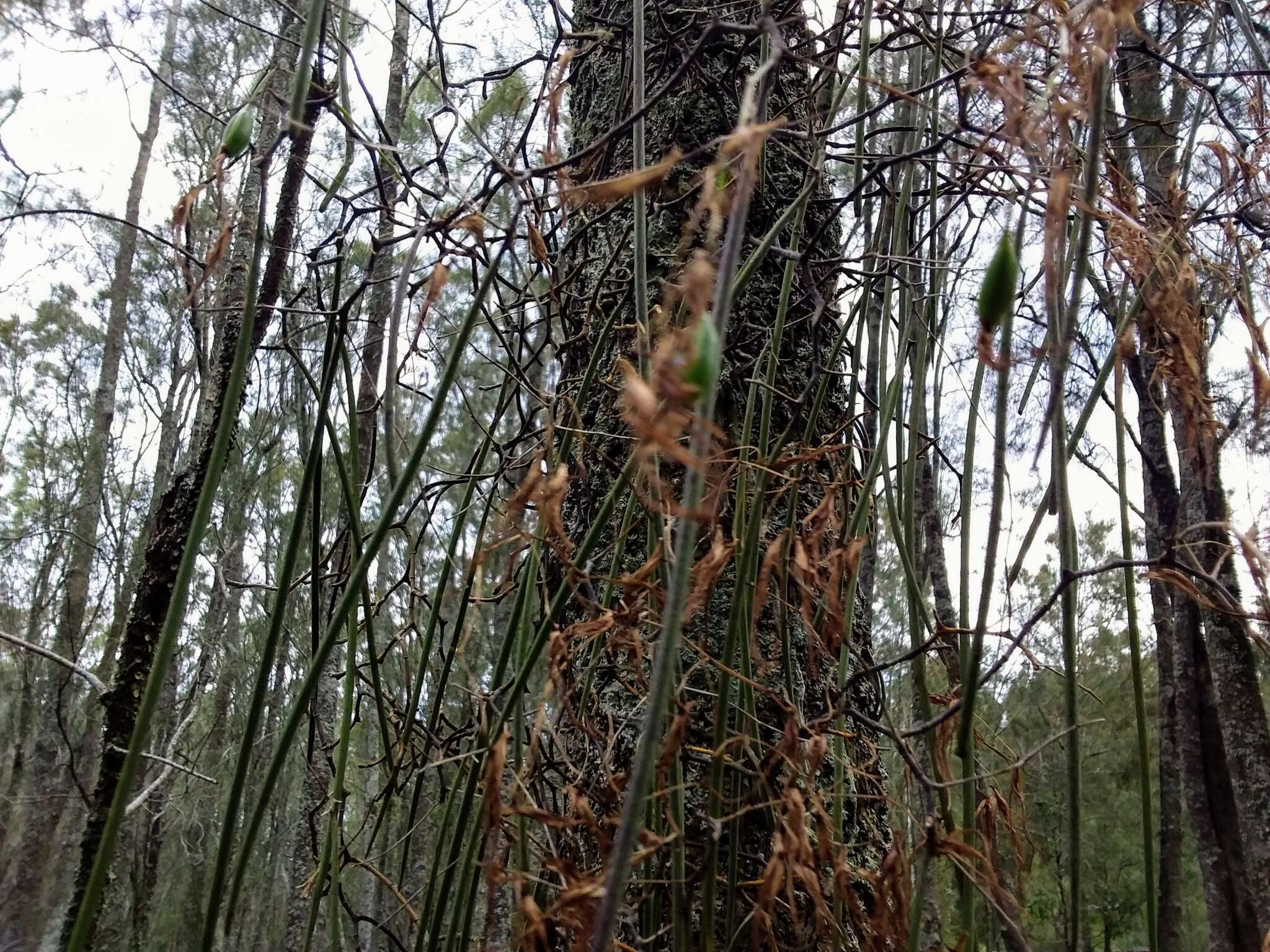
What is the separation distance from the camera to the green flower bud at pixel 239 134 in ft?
1.93

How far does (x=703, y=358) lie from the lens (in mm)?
263

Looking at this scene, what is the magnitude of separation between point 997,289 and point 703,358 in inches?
7.9

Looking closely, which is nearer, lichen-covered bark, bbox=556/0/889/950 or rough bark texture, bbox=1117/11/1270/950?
lichen-covered bark, bbox=556/0/889/950

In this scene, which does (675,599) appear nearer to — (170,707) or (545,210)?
(545,210)

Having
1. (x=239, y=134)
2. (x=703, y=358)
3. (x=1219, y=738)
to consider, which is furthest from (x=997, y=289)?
(x=1219, y=738)

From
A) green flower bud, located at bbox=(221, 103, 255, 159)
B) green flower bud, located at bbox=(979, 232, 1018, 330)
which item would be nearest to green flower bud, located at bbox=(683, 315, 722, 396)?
green flower bud, located at bbox=(979, 232, 1018, 330)

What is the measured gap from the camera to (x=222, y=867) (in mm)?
465

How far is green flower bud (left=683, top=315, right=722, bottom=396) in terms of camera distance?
0.86 ft

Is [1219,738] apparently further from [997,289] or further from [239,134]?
[239,134]

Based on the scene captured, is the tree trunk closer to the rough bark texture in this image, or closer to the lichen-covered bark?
the lichen-covered bark

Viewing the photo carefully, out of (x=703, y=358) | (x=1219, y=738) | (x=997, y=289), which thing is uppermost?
(x=1219, y=738)

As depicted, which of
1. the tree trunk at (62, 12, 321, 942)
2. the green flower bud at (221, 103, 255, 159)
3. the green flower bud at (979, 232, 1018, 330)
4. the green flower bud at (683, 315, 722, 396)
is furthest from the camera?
the tree trunk at (62, 12, 321, 942)

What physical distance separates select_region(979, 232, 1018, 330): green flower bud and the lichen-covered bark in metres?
0.24

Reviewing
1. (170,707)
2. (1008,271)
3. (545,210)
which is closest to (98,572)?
(170,707)
